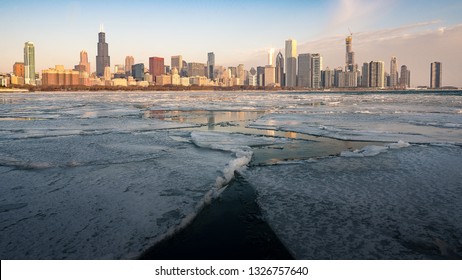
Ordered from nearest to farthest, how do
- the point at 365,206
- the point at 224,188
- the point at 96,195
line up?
the point at 365,206
the point at 96,195
the point at 224,188

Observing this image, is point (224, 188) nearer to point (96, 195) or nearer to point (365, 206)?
point (96, 195)

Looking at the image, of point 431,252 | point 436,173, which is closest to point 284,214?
point 431,252

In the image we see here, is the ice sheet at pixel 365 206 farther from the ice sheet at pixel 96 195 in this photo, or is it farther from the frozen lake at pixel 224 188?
the ice sheet at pixel 96 195

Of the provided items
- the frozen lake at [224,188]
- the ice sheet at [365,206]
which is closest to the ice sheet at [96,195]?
the frozen lake at [224,188]

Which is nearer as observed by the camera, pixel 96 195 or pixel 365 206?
pixel 365 206

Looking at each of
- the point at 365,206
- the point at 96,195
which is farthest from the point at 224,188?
the point at 365,206

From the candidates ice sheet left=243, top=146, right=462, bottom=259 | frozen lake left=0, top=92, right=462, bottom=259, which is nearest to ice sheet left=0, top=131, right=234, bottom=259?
frozen lake left=0, top=92, right=462, bottom=259

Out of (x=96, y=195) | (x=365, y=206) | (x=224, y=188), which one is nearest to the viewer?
(x=365, y=206)

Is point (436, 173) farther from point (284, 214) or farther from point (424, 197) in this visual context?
point (284, 214)

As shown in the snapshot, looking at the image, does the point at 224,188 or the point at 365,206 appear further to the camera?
the point at 224,188
